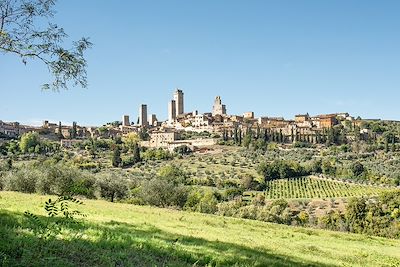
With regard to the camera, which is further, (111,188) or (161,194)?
(161,194)

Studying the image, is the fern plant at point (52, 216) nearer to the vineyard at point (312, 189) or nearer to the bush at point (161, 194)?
the bush at point (161, 194)

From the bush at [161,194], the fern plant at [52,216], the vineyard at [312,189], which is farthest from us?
the vineyard at [312,189]

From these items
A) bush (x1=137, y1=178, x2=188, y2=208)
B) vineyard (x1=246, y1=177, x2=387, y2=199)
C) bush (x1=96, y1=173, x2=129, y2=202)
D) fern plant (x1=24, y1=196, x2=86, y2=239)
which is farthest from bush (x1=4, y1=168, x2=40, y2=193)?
vineyard (x1=246, y1=177, x2=387, y2=199)

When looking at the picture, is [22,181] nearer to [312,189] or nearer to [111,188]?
[111,188]

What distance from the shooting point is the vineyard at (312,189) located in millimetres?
91875

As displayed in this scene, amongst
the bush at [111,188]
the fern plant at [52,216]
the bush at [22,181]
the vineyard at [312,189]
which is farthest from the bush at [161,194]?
the fern plant at [52,216]

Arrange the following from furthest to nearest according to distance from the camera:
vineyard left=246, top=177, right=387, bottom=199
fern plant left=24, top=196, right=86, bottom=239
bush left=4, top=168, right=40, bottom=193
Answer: vineyard left=246, top=177, right=387, bottom=199 < bush left=4, top=168, right=40, bottom=193 < fern plant left=24, top=196, right=86, bottom=239

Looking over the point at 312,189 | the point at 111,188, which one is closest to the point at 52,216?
the point at 111,188

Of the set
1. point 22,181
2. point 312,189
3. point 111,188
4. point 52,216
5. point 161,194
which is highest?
point 52,216

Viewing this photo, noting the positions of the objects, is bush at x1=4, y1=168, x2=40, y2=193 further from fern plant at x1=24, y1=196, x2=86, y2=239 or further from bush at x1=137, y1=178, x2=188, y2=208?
fern plant at x1=24, y1=196, x2=86, y2=239

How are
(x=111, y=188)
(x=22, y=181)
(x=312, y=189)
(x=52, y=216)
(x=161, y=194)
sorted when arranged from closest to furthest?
(x=52, y=216), (x=22, y=181), (x=111, y=188), (x=161, y=194), (x=312, y=189)

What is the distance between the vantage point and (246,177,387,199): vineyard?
9188 cm

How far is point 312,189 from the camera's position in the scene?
331ft

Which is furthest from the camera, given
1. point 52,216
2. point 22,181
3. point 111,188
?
point 111,188
